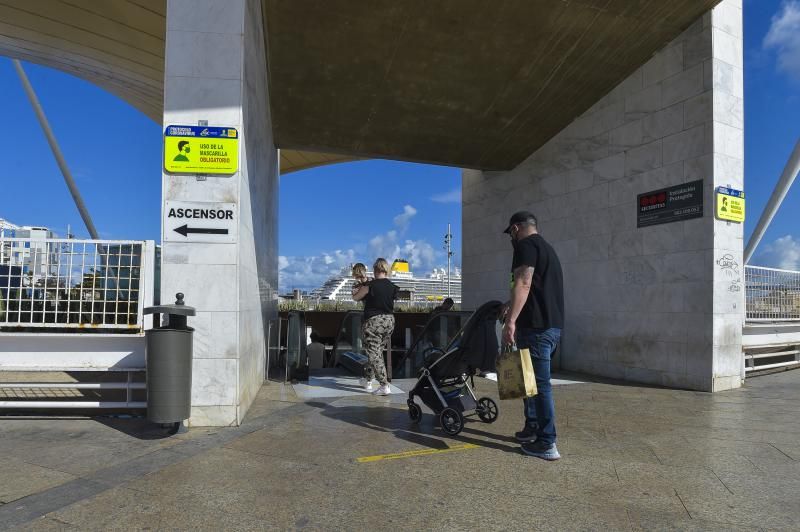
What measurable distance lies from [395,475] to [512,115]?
24.4 ft

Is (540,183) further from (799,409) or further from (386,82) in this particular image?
(799,409)

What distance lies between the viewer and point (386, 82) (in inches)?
327

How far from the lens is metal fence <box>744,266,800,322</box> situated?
8350 millimetres

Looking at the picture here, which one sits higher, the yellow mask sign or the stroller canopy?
the yellow mask sign

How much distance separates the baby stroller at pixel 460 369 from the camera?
14.6 feet

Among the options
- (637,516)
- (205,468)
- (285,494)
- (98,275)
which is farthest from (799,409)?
(98,275)

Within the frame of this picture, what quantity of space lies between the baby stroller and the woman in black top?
4.80 ft

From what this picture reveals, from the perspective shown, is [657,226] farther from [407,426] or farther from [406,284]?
[406,284]

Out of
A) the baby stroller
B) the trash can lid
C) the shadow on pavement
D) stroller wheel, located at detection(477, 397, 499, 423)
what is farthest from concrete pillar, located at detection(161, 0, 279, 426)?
stroller wheel, located at detection(477, 397, 499, 423)

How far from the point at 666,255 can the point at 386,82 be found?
17.0ft

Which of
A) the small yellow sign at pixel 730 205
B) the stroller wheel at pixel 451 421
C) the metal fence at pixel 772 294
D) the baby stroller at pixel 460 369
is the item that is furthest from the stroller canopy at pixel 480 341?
the metal fence at pixel 772 294

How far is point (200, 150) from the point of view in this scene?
4762 millimetres

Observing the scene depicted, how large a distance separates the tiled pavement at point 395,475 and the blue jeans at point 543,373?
0.84 ft

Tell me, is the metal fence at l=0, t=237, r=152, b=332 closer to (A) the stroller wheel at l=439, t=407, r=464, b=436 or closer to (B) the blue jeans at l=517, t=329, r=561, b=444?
(A) the stroller wheel at l=439, t=407, r=464, b=436
